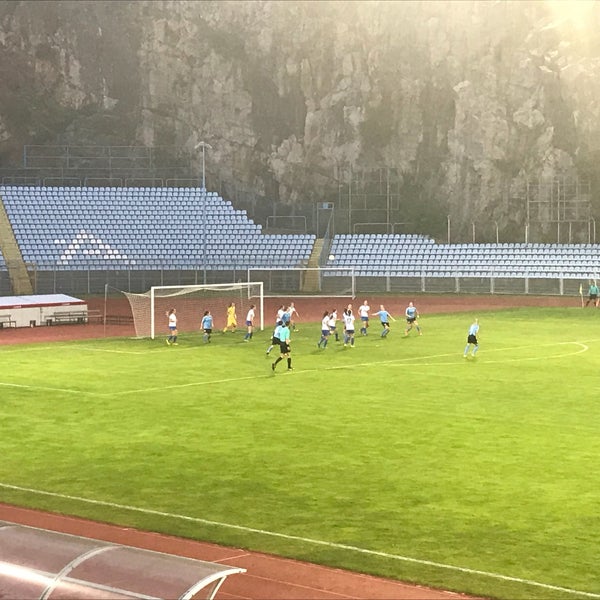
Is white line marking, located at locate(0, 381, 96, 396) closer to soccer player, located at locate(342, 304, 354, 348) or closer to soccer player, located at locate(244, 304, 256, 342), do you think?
soccer player, located at locate(342, 304, 354, 348)

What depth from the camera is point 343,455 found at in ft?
72.4

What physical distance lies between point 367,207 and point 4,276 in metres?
33.5

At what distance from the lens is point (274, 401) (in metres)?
29.8

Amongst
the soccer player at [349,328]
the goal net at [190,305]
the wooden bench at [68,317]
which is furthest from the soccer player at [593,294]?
the wooden bench at [68,317]

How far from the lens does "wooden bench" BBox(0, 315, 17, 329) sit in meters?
55.7

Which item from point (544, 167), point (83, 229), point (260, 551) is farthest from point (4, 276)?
point (260, 551)

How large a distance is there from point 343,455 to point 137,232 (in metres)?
61.9

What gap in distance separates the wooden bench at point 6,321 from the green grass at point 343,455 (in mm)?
15603

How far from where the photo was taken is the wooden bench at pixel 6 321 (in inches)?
2192

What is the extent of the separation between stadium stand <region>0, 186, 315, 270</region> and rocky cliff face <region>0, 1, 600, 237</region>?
1011 cm

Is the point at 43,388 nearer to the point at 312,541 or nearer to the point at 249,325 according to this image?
the point at 249,325

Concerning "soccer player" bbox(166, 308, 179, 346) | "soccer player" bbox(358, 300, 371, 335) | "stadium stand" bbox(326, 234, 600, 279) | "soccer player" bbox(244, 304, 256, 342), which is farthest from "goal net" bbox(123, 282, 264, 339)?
"stadium stand" bbox(326, 234, 600, 279)

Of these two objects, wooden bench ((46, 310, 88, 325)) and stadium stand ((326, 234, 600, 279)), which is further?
stadium stand ((326, 234, 600, 279))

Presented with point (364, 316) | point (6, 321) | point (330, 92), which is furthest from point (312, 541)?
point (330, 92)
